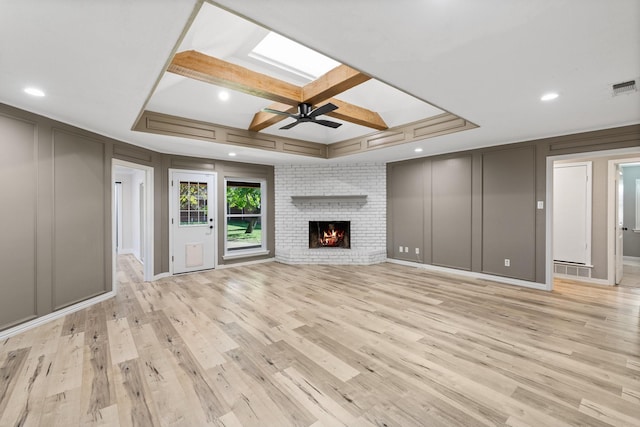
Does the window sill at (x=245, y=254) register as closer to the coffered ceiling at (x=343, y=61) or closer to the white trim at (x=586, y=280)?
the coffered ceiling at (x=343, y=61)

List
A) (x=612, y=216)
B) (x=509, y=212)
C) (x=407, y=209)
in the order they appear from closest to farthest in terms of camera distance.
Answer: (x=612, y=216), (x=509, y=212), (x=407, y=209)

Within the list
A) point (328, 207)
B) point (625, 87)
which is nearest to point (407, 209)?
point (328, 207)

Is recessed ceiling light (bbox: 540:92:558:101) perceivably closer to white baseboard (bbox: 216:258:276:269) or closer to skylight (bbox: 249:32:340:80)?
skylight (bbox: 249:32:340:80)

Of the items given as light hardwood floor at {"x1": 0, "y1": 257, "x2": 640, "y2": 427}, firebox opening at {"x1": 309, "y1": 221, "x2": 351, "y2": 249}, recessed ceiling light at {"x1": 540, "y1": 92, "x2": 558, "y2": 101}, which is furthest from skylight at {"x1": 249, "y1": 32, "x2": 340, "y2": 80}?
firebox opening at {"x1": 309, "y1": 221, "x2": 351, "y2": 249}

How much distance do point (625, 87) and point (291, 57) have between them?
3.16 m

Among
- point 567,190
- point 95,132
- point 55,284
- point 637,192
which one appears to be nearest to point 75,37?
point 95,132

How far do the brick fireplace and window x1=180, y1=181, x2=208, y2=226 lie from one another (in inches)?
66.6

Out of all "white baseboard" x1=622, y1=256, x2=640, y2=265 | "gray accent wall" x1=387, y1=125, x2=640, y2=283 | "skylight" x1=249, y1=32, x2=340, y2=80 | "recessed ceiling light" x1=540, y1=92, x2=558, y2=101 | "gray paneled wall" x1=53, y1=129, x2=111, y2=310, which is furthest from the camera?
"white baseboard" x1=622, y1=256, x2=640, y2=265

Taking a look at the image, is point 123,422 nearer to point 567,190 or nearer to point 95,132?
point 95,132

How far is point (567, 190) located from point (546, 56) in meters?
3.99

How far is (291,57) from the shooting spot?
3221 millimetres

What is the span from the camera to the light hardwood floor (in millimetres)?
1758

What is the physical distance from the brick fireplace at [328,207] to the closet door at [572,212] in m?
3.15

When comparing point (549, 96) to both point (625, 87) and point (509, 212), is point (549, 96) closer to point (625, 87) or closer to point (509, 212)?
point (625, 87)
